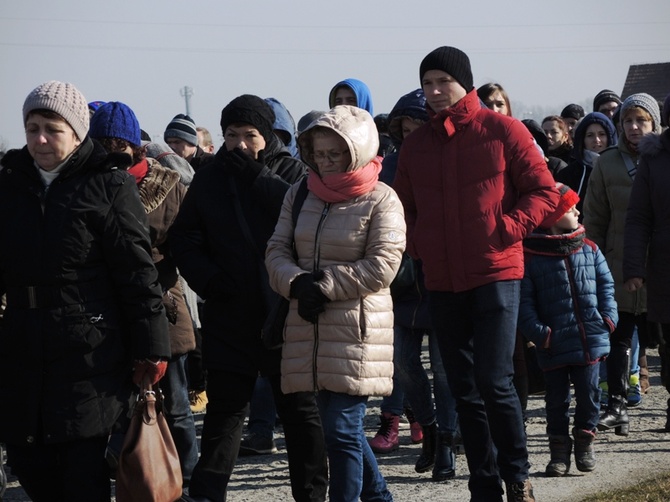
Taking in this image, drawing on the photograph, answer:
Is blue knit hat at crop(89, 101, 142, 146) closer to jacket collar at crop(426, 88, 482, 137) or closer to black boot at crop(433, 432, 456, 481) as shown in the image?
jacket collar at crop(426, 88, 482, 137)

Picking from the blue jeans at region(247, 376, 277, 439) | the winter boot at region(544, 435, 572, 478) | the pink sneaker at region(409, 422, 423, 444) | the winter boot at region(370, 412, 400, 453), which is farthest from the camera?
the pink sneaker at region(409, 422, 423, 444)

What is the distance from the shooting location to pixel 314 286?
5.36 meters

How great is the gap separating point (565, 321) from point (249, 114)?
2.42m

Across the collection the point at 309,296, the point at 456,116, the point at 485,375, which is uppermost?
the point at 456,116

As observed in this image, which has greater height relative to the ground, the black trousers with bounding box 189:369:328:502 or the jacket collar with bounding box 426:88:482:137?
the jacket collar with bounding box 426:88:482:137

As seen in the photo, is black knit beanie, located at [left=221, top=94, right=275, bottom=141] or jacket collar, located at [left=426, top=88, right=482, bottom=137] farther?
black knit beanie, located at [left=221, top=94, right=275, bottom=141]

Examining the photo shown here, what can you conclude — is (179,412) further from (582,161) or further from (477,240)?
(582,161)

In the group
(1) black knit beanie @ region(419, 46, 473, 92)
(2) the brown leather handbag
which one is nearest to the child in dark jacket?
(1) black knit beanie @ region(419, 46, 473, 92)

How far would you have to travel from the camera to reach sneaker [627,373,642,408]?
9516 mm

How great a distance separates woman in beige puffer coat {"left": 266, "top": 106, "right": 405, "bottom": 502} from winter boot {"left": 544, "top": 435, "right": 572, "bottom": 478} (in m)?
1.88

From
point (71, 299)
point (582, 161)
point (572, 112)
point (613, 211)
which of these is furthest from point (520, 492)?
point (572, 112)

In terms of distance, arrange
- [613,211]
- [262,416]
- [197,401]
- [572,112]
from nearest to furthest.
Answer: [262,416] < [613,211] < [197,401] < [572,112]

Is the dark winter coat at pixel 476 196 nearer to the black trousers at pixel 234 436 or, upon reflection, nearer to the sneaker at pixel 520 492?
the black trousers at pixel 234 436

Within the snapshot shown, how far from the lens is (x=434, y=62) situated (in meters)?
6.09
